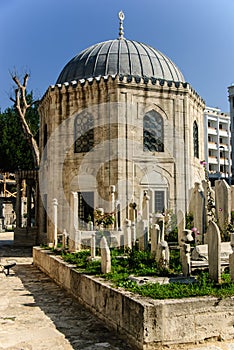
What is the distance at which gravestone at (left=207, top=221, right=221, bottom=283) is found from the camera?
6695 mm

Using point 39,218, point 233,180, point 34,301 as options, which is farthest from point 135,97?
point 233,180

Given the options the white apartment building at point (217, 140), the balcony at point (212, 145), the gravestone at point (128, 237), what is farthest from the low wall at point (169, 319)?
the balcony at point (212, 145)

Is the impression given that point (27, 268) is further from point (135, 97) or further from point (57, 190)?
point (135, 97)

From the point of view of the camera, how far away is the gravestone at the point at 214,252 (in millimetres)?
6695

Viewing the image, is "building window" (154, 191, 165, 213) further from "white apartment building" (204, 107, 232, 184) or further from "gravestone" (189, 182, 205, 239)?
"white apartment building" (204, 107, 232, 184)

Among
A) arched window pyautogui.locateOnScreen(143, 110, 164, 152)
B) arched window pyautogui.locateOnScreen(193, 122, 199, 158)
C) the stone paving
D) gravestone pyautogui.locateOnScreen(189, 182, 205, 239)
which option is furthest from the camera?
arched window pyautogui.locateOnScreen(193, 122, 199, 158)

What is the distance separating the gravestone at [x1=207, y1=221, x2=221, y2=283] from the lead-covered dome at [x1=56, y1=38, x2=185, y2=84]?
42.6 feet

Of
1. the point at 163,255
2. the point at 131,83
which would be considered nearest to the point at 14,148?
the point at 131,83

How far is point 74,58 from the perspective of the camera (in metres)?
20.9

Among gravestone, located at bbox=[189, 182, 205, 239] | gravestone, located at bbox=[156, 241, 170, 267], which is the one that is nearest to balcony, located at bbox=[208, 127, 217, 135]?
gravestone, located at bbox=[189, 182, 205, 239]

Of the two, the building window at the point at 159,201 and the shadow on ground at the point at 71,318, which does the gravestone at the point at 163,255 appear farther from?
the building window at the point at 159,201

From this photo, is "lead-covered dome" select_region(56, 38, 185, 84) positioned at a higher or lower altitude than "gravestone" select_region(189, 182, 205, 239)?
higher

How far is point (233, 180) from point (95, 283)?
41314mm

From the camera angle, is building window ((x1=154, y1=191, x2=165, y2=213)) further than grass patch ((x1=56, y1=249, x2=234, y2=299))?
Yes
